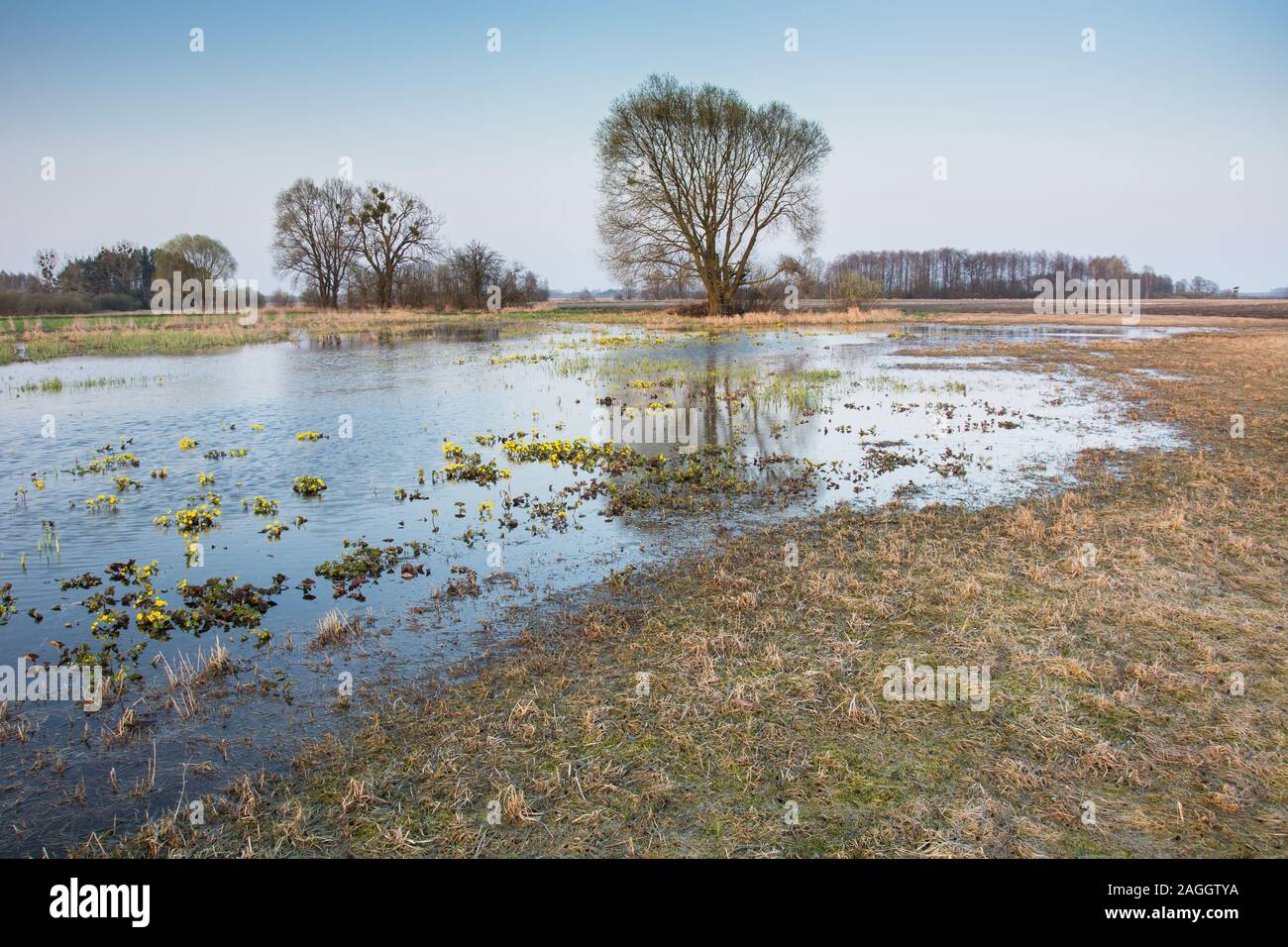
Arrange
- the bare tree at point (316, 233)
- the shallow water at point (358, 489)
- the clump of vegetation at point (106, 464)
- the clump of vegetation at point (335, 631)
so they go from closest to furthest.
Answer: the shallow water at point (358, 489) < the clump of vegetation at point (335, 631) < the clump of vegetation at point (106, 464) < the bare tree at point (316, 233)

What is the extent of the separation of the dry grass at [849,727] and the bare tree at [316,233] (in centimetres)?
7667

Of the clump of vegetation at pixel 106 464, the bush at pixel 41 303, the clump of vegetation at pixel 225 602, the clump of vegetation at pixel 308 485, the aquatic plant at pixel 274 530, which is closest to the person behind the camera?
the clump of vegetation at pixel 225 602

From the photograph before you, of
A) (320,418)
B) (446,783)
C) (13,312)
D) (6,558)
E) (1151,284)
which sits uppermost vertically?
(1151,284)

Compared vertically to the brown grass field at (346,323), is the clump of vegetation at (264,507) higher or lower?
lower

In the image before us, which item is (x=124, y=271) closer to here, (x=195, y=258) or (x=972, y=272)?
(x=195, y=258)

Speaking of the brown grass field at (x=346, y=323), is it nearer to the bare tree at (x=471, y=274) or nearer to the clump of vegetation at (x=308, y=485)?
the bare tree at (x=471, y=274)

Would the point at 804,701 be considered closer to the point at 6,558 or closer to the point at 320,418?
the point at 6,558

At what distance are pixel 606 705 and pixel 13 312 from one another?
65017 mm

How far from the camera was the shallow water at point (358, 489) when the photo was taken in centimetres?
508

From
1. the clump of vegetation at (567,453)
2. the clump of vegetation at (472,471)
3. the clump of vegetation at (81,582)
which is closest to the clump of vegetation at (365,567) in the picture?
the clump of vegetation at (81,582)

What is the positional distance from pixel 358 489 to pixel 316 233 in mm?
72809

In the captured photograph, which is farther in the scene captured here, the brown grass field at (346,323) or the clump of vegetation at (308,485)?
the brown grass field at (346,323)

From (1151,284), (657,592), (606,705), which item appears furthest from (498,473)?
(1151,284)
